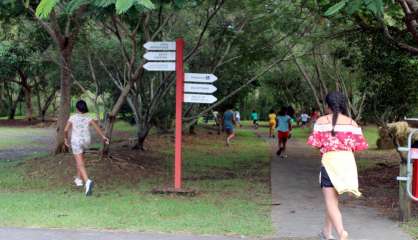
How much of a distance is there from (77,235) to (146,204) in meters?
2.26

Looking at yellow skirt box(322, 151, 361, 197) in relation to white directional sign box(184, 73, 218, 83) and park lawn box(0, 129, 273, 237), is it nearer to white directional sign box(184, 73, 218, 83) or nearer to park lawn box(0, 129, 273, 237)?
park lawn box(0, 129, 273, 237)

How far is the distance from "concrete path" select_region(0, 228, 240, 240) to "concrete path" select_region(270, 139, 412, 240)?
4.09 ft

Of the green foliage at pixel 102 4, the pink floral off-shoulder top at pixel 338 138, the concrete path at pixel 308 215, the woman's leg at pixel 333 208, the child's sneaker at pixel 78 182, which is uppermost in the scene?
the green foliage at pixel 102 4

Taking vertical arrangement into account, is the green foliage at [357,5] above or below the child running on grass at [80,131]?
above

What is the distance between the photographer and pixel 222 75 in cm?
2355

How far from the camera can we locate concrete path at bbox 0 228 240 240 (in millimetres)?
7031

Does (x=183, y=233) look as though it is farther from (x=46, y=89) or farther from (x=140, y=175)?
(x=46, y=89)

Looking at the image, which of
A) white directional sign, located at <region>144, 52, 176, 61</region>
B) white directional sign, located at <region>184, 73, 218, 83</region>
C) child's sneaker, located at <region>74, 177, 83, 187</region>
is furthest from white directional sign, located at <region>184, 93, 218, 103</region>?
child's sneaker, located at <region>74, 177, 83, 187</region>

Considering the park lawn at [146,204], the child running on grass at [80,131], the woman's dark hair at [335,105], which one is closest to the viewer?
the woman's dark hair at [335,105]

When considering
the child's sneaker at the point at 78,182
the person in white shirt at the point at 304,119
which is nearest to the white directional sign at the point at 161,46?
the child's sneaker at the point at 78,182

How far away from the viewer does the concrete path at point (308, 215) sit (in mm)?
7480

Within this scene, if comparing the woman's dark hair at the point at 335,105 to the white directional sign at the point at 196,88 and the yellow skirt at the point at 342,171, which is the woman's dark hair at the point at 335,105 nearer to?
the yellow skirt at the point at 342,171

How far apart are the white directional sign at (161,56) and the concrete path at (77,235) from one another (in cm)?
412

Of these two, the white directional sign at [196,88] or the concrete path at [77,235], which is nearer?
the concrete path at [77,235]
